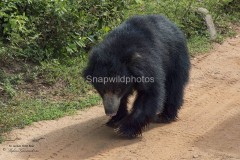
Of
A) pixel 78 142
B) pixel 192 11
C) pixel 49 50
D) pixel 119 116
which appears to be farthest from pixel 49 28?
pixel 192 11

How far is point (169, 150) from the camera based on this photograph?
17.4 feet

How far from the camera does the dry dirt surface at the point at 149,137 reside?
519 cm

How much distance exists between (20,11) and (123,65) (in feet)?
9.85

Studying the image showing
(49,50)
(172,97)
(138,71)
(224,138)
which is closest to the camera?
(138,71)

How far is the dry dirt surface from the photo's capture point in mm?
5191

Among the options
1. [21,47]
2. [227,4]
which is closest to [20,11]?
[21,47]

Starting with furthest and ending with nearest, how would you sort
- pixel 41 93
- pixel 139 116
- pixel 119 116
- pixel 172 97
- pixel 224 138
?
pixel 41 93 → pixel 172 97 → pixel 119 116 → pixel 224 138 → pixel 139 116

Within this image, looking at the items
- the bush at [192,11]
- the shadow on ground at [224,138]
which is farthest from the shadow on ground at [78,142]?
the bush at [192,11]

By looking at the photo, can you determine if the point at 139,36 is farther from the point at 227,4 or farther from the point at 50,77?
the point at 227,4

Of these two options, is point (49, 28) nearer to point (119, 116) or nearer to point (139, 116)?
point (119, 116)

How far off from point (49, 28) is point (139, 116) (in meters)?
2.76

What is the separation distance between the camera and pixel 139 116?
5465mm

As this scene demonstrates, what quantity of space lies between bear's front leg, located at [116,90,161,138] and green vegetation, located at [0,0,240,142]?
1061 millimetres

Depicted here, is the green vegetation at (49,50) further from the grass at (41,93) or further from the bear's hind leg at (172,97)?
the bear's hind leg at (172,97)
